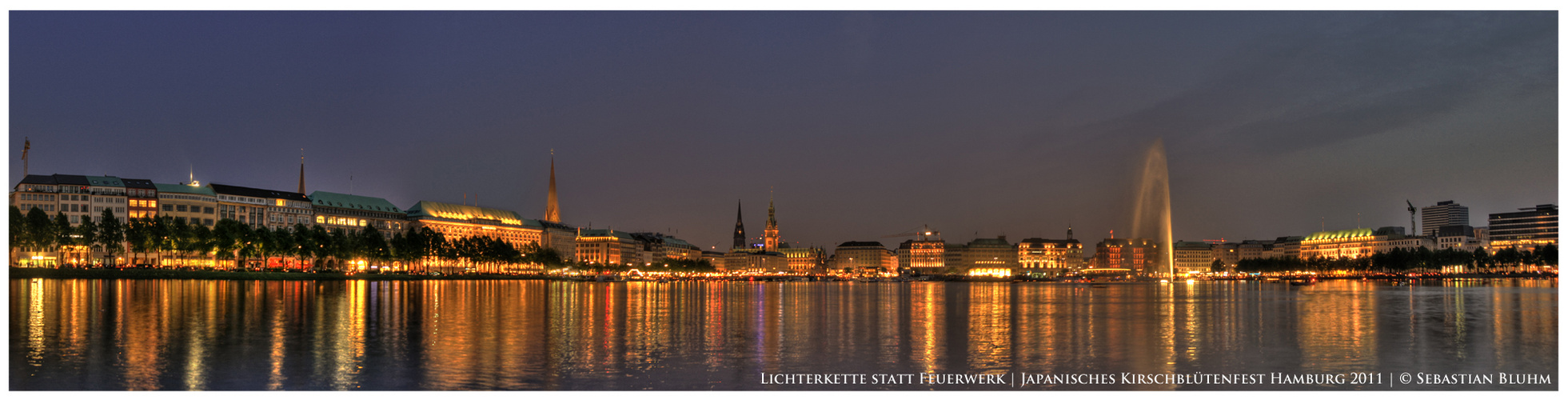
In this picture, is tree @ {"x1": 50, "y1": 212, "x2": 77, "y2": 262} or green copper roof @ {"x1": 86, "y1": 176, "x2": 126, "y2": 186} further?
green copper roof @ {"x1": 86, "y1": 176, "x2": 126, "y2": 186}

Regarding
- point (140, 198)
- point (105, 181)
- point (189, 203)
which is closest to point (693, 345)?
point (105, 181)

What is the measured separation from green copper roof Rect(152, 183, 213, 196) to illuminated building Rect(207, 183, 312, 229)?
Result: 1638 mm

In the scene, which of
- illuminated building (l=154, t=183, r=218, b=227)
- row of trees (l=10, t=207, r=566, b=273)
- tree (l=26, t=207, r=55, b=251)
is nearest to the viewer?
tree (l=26, t=207, r=55, b=251)

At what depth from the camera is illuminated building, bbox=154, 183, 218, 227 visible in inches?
6117

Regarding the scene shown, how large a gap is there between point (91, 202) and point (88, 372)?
141 meters

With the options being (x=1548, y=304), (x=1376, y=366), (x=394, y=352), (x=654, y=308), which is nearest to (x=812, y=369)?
(x=394, y=352)

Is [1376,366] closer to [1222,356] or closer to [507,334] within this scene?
[1222,356]

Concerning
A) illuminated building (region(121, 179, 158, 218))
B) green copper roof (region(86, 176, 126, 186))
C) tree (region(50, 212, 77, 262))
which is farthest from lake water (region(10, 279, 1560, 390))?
illuminated building (region(121, 179, 158, 218))

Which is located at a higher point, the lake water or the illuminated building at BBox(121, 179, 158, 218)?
the illuminated building at BBox(121, 179, 158, 218)

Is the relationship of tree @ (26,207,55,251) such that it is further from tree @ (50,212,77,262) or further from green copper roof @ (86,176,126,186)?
green copper roof @ (86,176,126,186)

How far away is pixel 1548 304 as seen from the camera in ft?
226

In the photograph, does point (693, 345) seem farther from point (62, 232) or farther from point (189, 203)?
point (189, 203)

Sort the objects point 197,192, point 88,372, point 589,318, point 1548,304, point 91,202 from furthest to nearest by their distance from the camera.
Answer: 1. point 197,192
2. point 91,202
3. point 1548,304
4. point 589,318
5. point 88,372

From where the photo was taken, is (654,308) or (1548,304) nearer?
(654,308)
